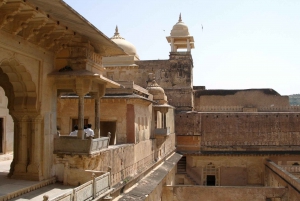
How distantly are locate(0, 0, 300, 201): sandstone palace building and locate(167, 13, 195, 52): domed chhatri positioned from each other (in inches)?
4.3

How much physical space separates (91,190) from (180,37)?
21.1 m

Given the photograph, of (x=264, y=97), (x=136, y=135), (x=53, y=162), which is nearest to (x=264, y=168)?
(x=264, y=97)

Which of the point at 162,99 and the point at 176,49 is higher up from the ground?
the point at 176,49

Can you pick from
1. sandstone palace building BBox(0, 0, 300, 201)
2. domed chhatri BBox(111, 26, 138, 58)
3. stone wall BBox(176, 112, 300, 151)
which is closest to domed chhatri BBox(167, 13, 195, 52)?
sandstone palace building BBox(0, 0, 300, 201)

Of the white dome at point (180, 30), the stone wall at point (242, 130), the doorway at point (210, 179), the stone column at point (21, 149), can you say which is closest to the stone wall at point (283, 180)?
the stone wall at point (242, 130)

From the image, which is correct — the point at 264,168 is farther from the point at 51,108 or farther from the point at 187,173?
the point at 51,108

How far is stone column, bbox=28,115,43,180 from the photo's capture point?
7.29m

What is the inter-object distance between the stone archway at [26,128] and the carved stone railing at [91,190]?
3.95ft

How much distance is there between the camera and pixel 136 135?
12.4 metres

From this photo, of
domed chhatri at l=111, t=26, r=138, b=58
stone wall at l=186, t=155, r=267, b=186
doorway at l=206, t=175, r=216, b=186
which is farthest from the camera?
doorway at l=206, t=175, r=216, b=186

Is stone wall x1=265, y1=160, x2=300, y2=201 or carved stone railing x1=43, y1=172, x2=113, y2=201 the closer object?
carved stone railing x1=43, y1=172, x2=113, y2=201

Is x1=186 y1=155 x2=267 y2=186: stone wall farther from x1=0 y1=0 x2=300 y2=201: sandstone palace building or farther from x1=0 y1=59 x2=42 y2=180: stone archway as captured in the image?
x1=0 y1=59 x2=42 y2=180: stone archway

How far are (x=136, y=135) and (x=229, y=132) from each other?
13.7 m

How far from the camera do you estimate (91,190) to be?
6.52 meters
